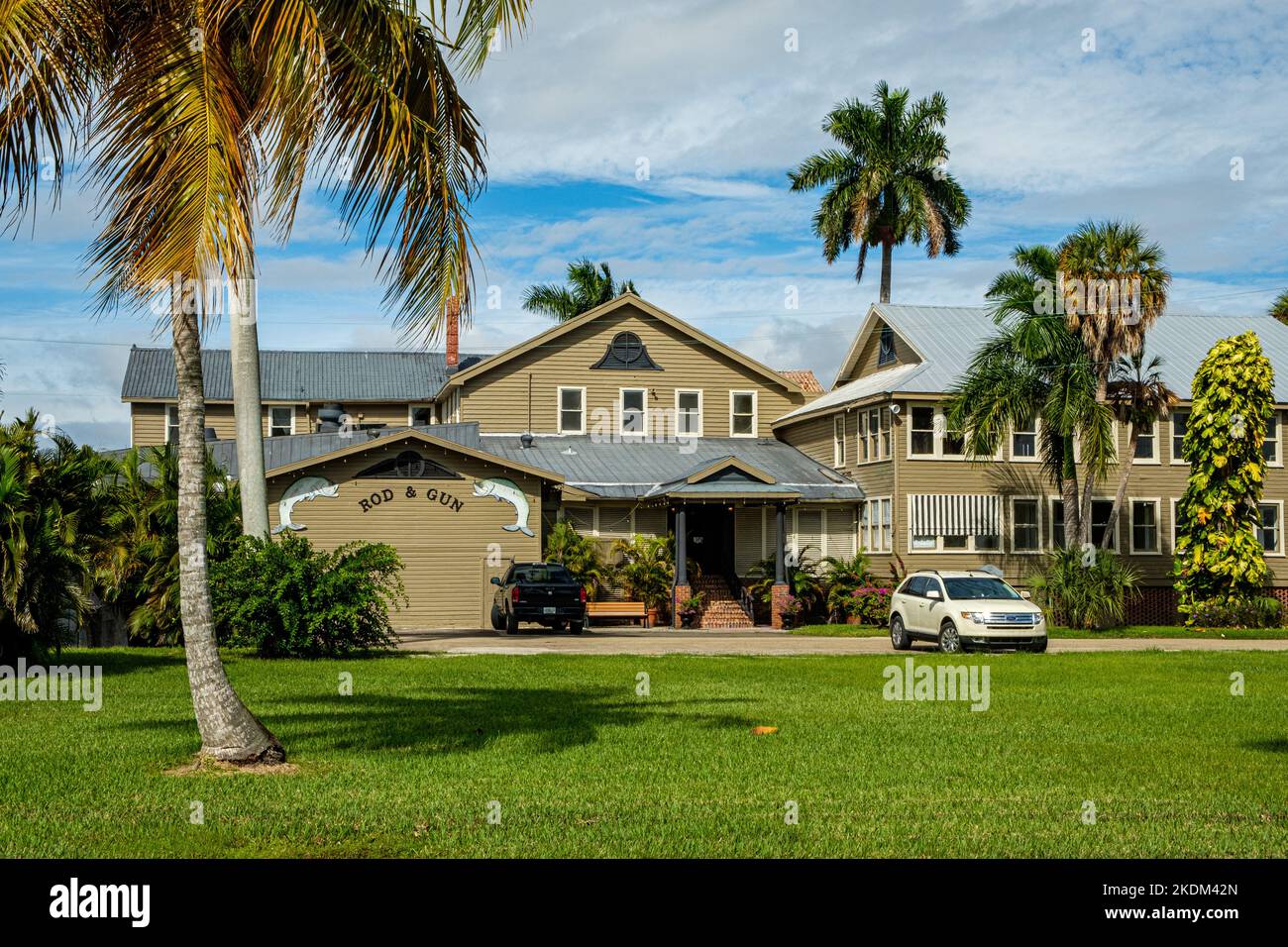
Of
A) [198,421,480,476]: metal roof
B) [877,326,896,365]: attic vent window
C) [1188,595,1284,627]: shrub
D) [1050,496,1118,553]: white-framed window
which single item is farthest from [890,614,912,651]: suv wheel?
[877,326,896,365]: attic vent window

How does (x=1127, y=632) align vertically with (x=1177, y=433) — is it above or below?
below

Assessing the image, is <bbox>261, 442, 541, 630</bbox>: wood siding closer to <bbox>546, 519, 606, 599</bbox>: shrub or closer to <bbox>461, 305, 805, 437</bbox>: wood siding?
<bbox>546, 519, 606, 599</bbox>: shrub

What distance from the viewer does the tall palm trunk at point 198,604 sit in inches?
448

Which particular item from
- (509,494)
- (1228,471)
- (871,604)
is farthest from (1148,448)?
(509,494)

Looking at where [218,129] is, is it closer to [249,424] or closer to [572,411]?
[249,424]

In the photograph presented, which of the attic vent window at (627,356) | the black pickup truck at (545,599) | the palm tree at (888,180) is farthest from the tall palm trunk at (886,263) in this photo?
the black pickup truck at (545,599)

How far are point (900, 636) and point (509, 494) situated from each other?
1202cm

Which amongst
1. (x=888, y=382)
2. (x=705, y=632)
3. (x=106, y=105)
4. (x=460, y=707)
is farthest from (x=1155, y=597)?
(x=106, y=105)

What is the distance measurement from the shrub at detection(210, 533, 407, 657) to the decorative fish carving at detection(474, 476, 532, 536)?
1191 cm

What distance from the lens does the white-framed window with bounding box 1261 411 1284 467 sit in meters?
43.0

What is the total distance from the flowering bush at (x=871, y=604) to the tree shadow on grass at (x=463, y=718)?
774 inches

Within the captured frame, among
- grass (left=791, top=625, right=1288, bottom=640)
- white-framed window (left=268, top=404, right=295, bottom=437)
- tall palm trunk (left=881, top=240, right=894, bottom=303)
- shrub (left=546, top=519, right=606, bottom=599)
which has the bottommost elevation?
grass (left=791, top=625, right=1288, bottom=640)

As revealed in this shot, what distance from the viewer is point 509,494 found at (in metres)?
37.3
